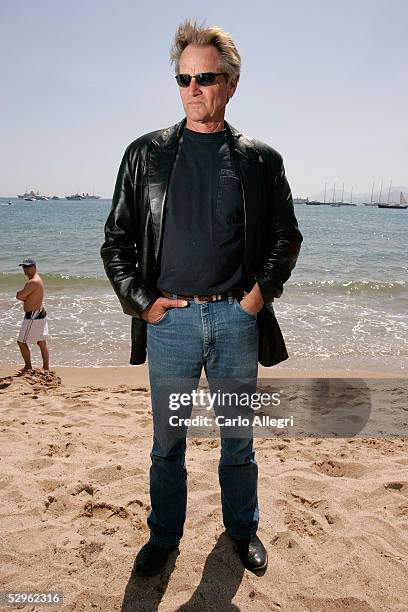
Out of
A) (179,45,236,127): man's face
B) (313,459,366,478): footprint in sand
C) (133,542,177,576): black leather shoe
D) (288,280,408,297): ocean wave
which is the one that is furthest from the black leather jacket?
(288,280,408,297): ocean wave

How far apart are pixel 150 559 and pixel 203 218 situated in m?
1.88

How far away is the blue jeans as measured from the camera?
229 cm

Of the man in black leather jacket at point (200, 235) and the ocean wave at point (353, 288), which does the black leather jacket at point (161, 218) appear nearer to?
the man in black leather jacket at point (200, 235)

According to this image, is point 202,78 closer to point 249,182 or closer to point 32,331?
point 249,182

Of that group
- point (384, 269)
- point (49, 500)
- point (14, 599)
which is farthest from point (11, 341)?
point (384, 269)

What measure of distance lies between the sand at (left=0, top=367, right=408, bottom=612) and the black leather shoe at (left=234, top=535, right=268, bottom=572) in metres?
0.06

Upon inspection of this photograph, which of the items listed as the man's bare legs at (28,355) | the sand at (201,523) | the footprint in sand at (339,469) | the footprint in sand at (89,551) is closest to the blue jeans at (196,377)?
the sand at (201,523)

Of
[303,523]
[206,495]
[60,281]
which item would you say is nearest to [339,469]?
[303,523]

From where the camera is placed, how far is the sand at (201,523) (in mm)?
2463

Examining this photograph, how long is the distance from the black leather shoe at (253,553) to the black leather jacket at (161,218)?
133cm

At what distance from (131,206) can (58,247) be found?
91.2 ft

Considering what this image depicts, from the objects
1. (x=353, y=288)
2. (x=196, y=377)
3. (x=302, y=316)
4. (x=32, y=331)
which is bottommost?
(x=302, y=316)

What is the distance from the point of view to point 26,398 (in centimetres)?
554

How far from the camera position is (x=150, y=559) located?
2.56m
